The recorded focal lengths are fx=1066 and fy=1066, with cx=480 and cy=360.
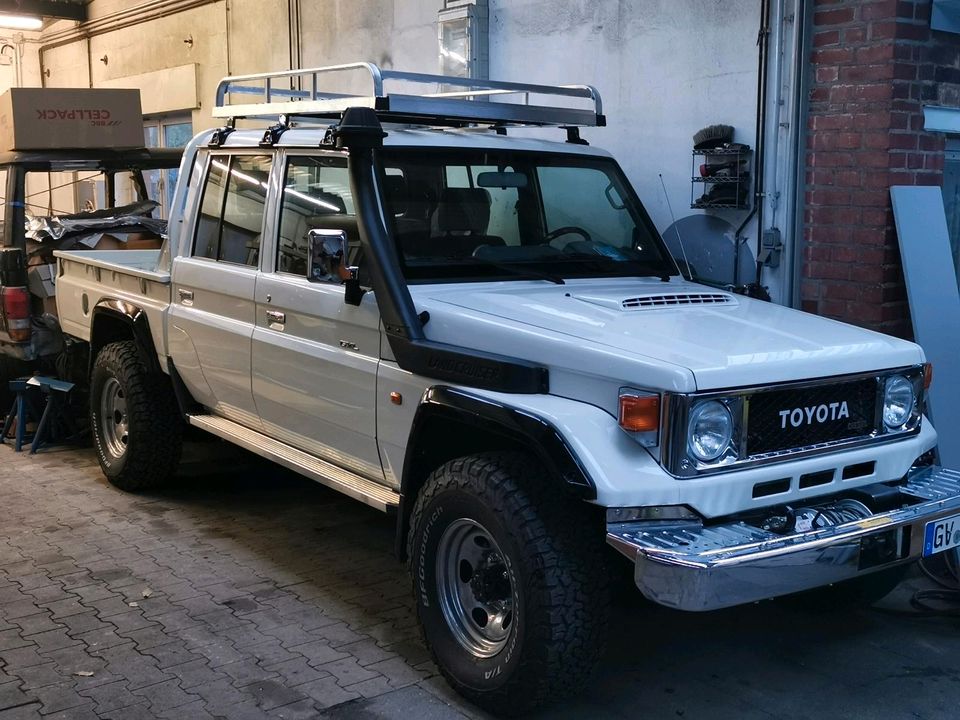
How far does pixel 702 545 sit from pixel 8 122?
20.8 ft

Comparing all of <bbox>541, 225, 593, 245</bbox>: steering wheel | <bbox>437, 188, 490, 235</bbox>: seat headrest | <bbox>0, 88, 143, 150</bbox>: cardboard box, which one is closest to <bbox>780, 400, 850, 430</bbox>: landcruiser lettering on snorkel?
<bbox>541, 225, 593, 245</bbox>: steering wheel

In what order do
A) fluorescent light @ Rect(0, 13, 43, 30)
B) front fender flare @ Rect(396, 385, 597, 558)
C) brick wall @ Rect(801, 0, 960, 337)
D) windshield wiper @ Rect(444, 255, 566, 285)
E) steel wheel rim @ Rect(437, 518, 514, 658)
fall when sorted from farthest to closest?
1. fluorescent light @ Rect(0, 13, 43, 30)
2. brick wall @ Rect(801, 0, 960, 337)
3. windshield wiper @ Rect(444, 255, 566, 285)
4. steel wheel rim @ Rect(437, 518, 514, 658)
5. front fender flare @ Rect(396, 385, 597, 558)

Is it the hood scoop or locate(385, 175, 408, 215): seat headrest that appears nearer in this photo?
the hood scoop

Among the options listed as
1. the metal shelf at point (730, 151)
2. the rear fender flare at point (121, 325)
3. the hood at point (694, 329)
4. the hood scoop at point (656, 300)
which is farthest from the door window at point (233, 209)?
the metal shelf at point (730, 151)

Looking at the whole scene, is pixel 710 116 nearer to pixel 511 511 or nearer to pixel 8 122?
pixel 511 511

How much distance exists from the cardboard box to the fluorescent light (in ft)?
26.5

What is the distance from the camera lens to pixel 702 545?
316 cm

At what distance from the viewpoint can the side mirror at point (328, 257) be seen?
4.04 meters

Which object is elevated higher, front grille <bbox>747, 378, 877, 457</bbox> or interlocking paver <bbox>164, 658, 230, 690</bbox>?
front grille <bbox>747, 378, 877, 457</bbox>

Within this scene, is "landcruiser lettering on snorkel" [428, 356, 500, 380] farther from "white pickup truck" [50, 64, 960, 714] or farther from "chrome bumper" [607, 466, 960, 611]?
"chrome bumper" [607, 466, 960, 611]

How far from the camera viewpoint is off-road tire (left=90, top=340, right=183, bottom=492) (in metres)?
5.97

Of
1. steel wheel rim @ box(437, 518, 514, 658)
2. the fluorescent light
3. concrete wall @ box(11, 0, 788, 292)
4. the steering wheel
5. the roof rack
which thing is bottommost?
steel wheel rim @ box(437, 518, 514, 658)

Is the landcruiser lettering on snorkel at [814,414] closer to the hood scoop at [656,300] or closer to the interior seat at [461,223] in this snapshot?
the hood scoop at [656,300]

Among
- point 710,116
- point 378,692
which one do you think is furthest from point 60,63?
point 378,692
